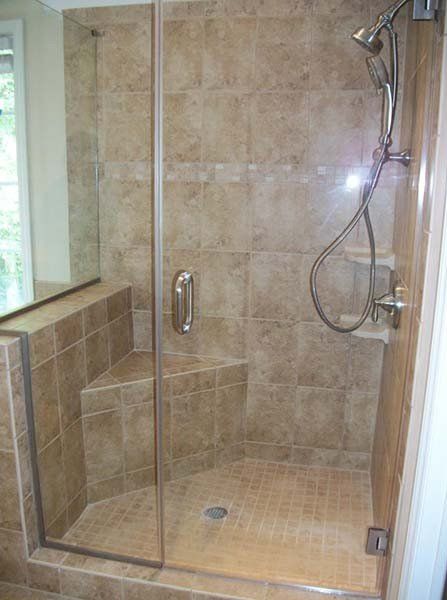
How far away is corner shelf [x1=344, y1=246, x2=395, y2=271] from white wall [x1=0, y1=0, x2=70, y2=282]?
124 centimetres

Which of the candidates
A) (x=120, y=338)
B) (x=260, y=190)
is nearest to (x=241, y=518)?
(x=120, y=338)

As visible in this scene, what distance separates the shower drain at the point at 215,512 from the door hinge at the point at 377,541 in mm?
637

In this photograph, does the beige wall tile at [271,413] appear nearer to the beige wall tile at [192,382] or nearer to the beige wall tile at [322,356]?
the beige wall tile at [322,356]

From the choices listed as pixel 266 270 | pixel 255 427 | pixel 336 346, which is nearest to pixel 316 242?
pixel 266 270

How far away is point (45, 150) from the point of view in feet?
7.24

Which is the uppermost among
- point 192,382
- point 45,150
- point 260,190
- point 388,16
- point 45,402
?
point 388,16

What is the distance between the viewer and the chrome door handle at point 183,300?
1848mm

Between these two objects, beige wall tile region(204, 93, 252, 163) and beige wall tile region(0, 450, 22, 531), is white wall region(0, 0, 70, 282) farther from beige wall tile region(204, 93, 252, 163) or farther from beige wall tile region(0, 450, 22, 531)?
beige wall tile region(0, 450, 22, 531)

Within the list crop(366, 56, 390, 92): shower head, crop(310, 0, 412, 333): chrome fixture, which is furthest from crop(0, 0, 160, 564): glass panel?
crop(366, 56, 390, 92): shower head

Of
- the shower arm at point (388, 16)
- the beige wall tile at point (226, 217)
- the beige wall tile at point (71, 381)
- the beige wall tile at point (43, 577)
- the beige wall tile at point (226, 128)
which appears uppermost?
the shower arm at point (388, 16)

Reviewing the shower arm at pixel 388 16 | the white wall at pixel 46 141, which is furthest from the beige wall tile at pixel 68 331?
the shower arm at pixel 388 16

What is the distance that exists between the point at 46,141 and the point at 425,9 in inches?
64.3

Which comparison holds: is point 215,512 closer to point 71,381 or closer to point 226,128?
point 71,381

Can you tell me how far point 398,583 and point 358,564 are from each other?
1.42 feet
